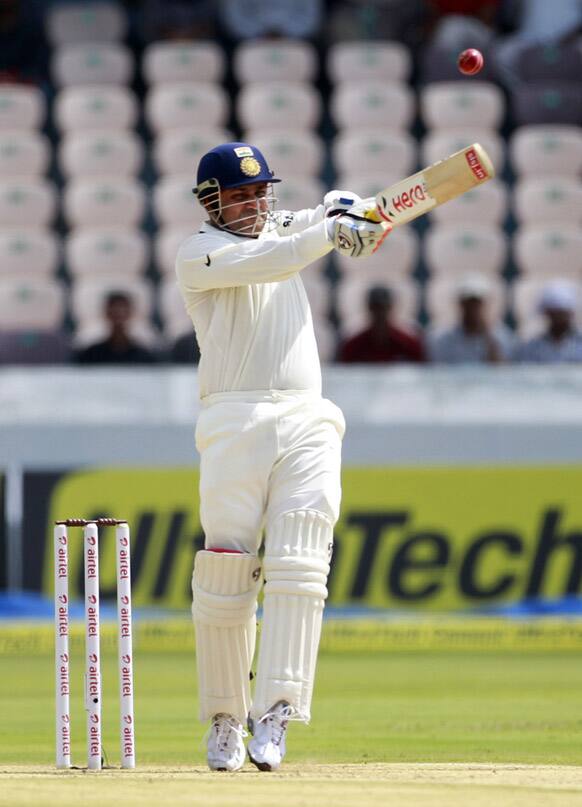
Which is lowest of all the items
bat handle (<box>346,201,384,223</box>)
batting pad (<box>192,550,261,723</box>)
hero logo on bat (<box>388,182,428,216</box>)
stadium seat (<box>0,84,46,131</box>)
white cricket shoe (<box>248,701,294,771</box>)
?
white cricket shoe (<box>248,701,294,771</box>)

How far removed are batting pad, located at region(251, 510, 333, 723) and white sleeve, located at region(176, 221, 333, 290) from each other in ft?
2.11

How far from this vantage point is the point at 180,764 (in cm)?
513

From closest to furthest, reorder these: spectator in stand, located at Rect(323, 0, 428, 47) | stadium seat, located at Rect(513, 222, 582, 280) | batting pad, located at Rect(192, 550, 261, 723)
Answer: batting pad, located at Rect(192, 550, 261, 723), stadium seat, located at Rect(513, 222, 582, 280), spectator in stand, located at Rect(323, 0, 428, 47)

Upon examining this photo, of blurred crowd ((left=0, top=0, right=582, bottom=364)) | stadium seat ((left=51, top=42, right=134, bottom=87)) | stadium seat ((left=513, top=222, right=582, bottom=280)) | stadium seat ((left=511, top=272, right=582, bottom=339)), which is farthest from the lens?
stadium seat ((left=51, top=42, right=134, bottom=87))

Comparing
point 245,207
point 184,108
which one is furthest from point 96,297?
point 245,207

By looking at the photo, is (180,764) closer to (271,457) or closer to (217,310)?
(271,457)

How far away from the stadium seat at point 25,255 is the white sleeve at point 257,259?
6993mm

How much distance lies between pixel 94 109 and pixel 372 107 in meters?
1.92

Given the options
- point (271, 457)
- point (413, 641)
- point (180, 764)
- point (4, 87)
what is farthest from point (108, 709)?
point (4, 87)

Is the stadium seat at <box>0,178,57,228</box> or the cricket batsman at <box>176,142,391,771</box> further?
the stadium seat at <box>0,178,57,228</box>

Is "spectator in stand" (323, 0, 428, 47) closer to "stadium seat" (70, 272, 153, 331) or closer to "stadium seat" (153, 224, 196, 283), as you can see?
"stadium seat" (153, 224, 196, 283)

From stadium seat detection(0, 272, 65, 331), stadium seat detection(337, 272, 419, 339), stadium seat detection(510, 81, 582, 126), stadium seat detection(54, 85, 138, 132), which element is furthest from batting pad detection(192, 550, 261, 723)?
stadium seat detection(510, 81, 582, 126)

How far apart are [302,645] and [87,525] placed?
2.25 ft

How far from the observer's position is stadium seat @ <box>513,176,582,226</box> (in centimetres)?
1241
